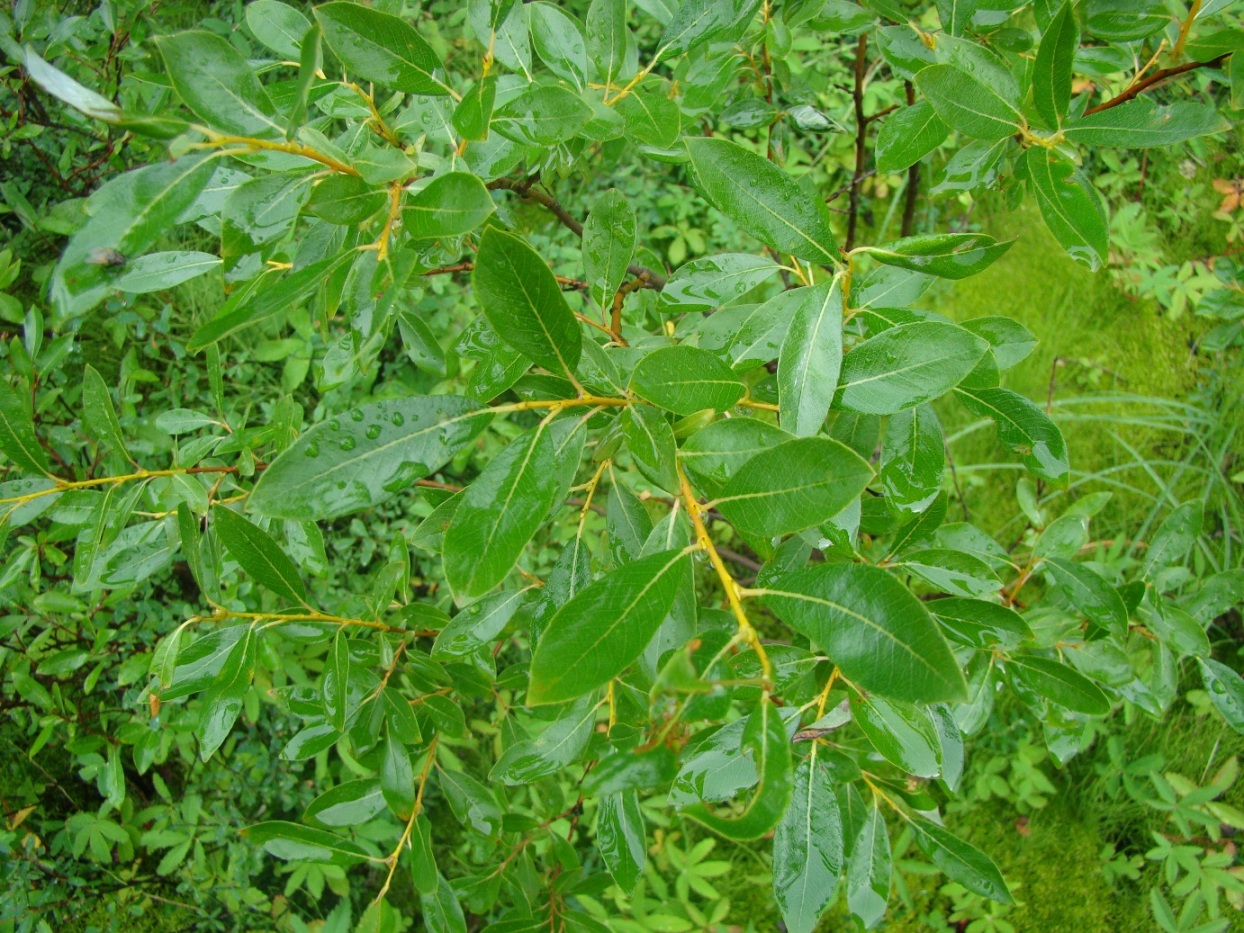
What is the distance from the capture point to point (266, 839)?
83 centimetres

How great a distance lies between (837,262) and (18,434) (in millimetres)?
801

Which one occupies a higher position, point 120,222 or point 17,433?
point 120,222

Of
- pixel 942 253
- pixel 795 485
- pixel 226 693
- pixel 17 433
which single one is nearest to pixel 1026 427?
pixel 942 253

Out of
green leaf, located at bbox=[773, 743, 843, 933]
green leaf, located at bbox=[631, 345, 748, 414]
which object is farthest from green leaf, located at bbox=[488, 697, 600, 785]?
green leaf, located at bbox=[631, 345, 748, 414]

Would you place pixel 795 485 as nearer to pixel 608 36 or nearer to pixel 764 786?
pixel 764 786

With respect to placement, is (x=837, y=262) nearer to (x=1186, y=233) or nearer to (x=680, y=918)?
(x=680, y=918)

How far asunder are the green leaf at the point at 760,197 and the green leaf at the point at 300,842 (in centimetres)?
73

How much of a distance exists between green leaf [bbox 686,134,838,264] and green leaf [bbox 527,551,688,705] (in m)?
0.29

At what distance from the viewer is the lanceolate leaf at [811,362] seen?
0.59 m

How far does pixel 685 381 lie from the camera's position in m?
0.59

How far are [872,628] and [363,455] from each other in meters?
0.36

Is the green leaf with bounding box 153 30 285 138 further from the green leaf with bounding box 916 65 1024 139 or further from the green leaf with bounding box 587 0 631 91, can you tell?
the green leaf with bounding box 916 65 1024 139

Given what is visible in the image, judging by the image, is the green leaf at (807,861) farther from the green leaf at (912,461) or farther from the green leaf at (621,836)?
the green leaf at (912,461)

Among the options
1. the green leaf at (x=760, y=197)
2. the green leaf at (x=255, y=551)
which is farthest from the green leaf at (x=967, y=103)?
the green leaf at (x=255, y=551)
